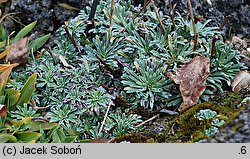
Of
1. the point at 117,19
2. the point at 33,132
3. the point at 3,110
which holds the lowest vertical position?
the point at 33,132

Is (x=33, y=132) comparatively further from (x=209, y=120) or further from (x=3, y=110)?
(x=209, y=120)

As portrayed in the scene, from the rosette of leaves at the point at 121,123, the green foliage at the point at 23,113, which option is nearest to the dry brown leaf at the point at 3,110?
the green foliage at the point at 23,113

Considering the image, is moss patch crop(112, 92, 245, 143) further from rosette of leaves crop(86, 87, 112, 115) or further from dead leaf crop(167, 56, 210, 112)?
rosette of leaves crop(86, 87, 112, 115)

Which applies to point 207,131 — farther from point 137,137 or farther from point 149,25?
point 149,25

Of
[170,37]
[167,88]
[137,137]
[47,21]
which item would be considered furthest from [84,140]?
[47,21]


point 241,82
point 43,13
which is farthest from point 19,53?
point 241,82
